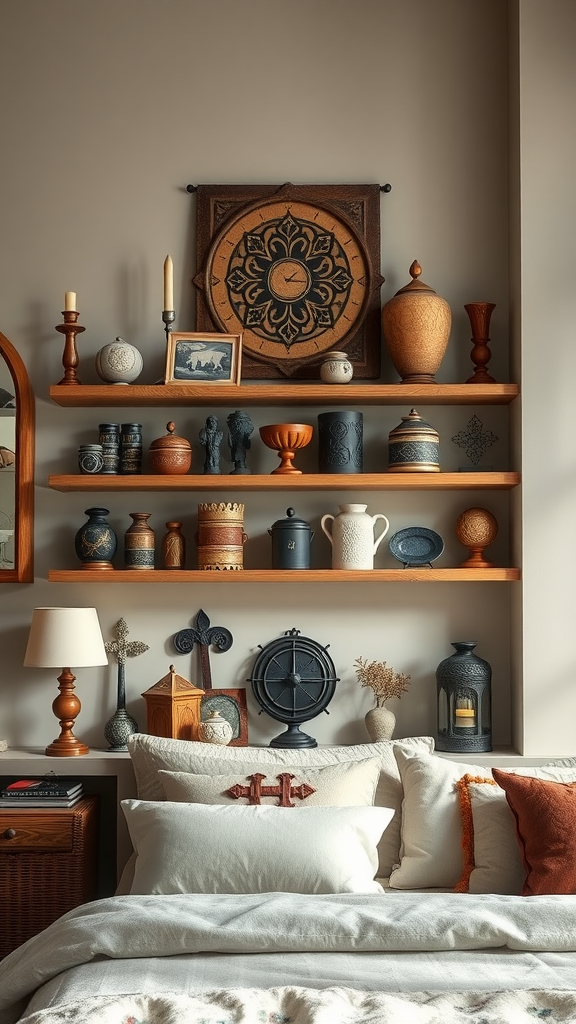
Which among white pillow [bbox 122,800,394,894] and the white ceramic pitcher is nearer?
white pillow [bbox 122,800,394,894]

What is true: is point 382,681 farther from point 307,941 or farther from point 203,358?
point 307,941

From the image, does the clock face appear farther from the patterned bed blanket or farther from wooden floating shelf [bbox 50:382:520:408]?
the patterned bed blanket

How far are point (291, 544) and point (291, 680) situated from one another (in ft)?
1.50

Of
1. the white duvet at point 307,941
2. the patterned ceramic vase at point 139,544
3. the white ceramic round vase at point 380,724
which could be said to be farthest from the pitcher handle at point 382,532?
the white duvet at point 307,941

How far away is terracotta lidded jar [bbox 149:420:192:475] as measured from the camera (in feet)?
11.4

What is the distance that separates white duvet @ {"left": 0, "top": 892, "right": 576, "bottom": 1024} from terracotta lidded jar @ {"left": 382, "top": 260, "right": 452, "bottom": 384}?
5.68ft

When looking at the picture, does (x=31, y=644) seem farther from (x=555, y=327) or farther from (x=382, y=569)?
(x=555, y=327)

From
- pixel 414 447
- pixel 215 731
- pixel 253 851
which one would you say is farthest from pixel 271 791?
pixel 414 447

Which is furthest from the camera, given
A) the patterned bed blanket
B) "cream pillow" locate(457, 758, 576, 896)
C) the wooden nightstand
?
the wooden nightstand

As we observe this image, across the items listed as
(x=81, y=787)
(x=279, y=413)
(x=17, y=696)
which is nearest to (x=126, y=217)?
(x=279, y=413)

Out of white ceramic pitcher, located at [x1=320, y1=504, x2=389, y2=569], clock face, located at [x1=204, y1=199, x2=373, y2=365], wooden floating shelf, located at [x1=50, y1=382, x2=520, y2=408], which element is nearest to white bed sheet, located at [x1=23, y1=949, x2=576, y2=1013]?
white ceramic pitcher, located at [x1=320, y1=504, x2=389, y2=569]

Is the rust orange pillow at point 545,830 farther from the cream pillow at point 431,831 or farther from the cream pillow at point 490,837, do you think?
the cream pillow at point 431,831

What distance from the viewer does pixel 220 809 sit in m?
2.76

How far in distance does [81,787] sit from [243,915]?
1.27 metres
